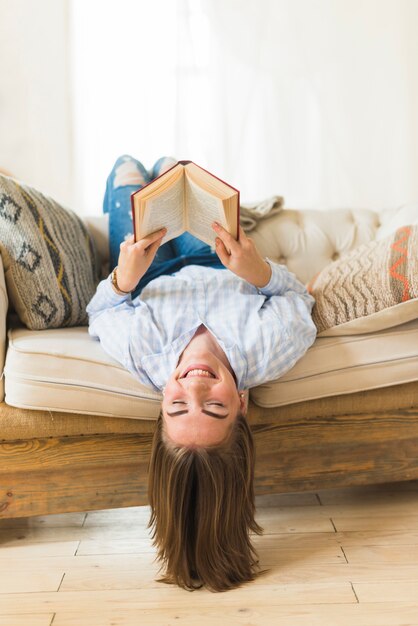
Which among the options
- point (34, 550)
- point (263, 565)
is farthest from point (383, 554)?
point (34, 550)

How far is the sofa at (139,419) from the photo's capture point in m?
1.62

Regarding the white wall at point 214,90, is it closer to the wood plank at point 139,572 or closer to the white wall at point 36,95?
the white wall at point 36,95

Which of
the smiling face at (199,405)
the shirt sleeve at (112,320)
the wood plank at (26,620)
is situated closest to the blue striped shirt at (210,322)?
the shirt sleeve at (112,320)

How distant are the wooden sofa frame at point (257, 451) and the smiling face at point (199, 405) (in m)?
0.25

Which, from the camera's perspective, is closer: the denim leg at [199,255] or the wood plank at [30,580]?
the wood plank at [30,580]

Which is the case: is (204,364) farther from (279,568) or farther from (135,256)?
(279,568)

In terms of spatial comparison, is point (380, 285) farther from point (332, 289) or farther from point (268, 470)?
point (268, 470)

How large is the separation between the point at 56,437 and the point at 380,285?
0.89 metres

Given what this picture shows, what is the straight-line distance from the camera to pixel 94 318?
71.0 inches

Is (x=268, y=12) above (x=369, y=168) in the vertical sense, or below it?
above

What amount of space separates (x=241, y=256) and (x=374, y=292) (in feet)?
1.20

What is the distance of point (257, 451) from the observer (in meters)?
1.73

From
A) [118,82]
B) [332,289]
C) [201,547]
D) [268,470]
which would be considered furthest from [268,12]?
[201,547]

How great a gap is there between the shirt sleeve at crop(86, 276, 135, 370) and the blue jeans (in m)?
0.21
